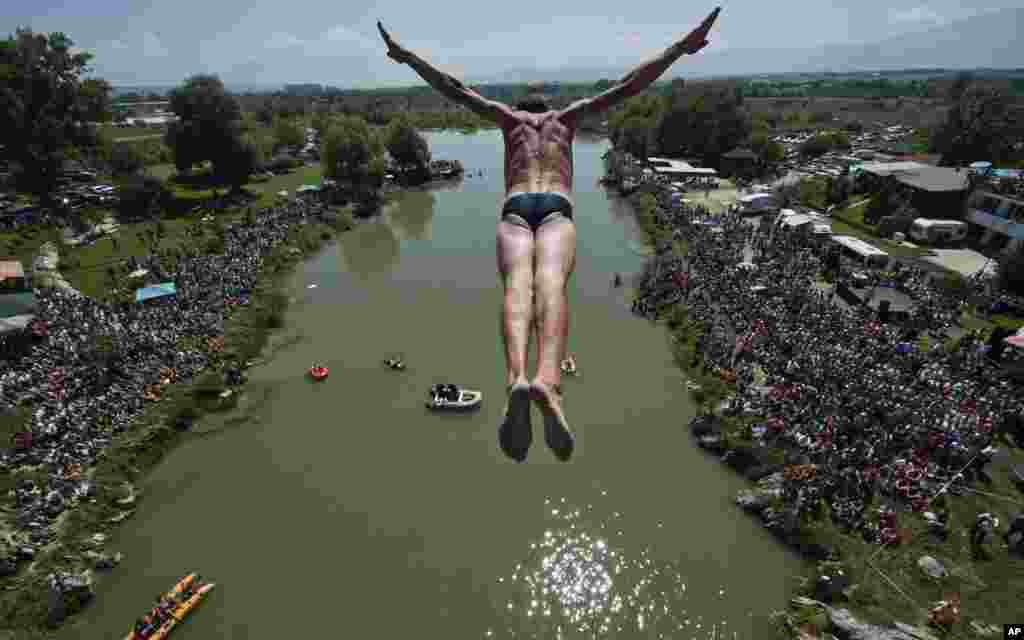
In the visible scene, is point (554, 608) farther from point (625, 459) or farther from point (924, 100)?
point (924, 100)

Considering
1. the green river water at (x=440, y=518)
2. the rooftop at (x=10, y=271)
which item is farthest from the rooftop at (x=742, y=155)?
the rooftop at (x=10, y=271)

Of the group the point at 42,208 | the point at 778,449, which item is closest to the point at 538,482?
the point at 778,449

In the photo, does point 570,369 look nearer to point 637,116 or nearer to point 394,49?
point 394,49

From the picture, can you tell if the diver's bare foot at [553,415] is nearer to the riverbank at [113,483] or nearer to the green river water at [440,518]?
the green river water at [440,518]

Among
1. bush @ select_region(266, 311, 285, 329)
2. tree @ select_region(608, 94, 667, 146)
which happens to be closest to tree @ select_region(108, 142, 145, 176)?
bush @ select_region(266, 311, 285, 329)

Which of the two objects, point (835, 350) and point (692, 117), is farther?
point (692, 117)

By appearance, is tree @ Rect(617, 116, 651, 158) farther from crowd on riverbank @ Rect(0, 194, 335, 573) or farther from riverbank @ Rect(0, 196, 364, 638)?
riverbank @ Rect(0, 196, 364, 638)
